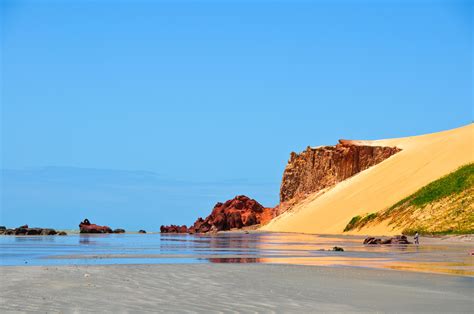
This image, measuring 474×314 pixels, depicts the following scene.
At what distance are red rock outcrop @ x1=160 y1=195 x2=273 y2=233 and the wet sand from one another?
347 ft

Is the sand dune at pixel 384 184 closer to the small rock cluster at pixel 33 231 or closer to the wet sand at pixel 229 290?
the small rock cluster at pixel 33 231

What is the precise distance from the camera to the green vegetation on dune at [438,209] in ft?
190

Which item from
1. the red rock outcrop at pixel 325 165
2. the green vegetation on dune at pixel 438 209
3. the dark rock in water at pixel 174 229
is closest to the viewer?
the green vegetation on dune at pixel 438 209

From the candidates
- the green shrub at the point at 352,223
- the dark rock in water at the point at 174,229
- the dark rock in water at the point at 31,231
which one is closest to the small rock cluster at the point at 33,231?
the dark rock in water at the point at 31,231

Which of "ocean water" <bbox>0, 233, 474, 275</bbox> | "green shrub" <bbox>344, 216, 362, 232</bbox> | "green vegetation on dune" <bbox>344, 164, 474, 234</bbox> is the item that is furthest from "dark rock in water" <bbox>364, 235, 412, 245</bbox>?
"green shrub" <bbox>344, 216, 362, 232</bbox>

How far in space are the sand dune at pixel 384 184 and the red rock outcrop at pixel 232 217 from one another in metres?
22.0

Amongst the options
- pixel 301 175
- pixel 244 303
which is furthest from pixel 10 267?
pixel 301 175

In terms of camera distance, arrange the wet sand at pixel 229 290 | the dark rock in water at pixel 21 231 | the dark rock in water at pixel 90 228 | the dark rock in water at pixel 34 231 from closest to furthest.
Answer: the wet sand at pixel 229 290, the dark rock in water at pixel 34 231, the dark rock in water at pixel 21 231, the dark rock in water at pixel 90 228

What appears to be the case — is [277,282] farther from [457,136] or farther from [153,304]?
[457,136]

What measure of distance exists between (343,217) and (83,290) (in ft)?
239

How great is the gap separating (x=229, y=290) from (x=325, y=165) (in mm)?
103015

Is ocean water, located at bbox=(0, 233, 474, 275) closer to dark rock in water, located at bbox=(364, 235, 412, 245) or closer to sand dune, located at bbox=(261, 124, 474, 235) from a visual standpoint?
dark rock in water, located at bbox=(364, 235, 412, 245)

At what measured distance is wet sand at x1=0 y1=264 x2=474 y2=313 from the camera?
13.3m

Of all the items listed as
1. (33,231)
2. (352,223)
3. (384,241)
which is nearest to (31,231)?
(33,231)
